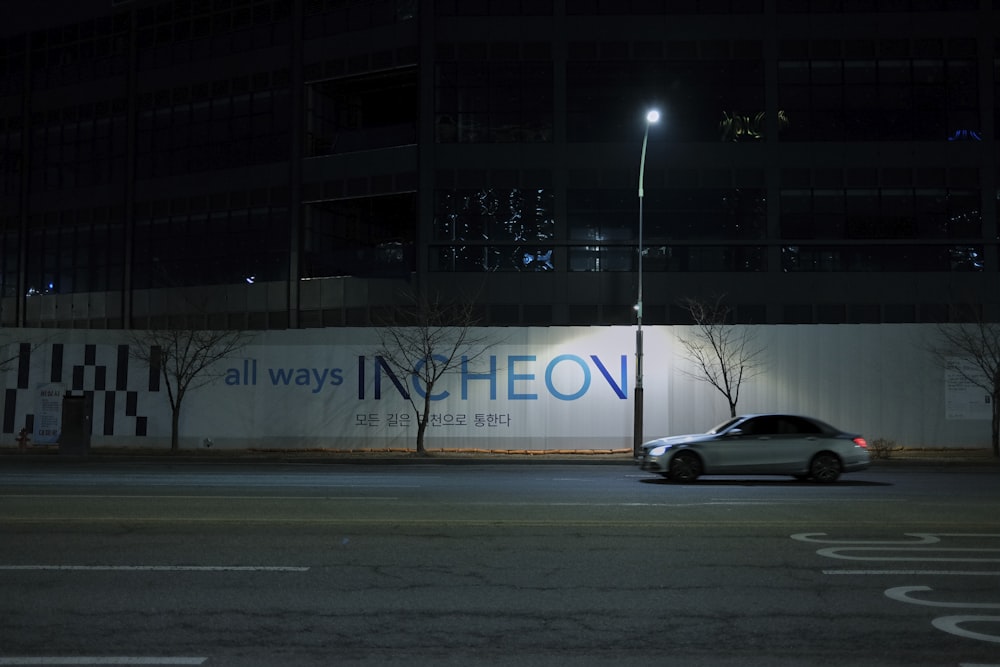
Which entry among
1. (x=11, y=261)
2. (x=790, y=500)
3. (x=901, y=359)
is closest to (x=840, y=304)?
(x=901, y=359)

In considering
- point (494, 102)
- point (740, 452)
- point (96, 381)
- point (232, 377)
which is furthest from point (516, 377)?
point (96, 381)

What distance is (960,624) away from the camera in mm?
6793

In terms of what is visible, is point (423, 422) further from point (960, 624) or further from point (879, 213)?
point (960, 624)

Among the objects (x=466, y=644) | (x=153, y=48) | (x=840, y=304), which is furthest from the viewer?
(x=153, y=48)

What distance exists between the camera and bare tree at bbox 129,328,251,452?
31.1 meters

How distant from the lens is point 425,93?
1531 inches

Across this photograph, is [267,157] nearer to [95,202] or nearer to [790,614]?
[95,202]

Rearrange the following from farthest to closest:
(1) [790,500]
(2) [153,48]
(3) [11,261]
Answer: (3) [11,261] → (2) [153,48] → (1) [790,500]

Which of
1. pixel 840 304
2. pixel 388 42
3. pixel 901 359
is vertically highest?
pixel 388 42

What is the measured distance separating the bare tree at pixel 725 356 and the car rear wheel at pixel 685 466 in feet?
36.8

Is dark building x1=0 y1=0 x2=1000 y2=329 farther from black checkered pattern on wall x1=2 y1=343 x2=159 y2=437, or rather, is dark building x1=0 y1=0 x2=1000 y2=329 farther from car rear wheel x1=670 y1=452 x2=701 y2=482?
car rear wheel x1=670 y1=452 x2=701 y2=482

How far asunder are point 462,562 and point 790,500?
7.88 m

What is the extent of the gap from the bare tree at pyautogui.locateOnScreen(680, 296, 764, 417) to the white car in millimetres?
10649

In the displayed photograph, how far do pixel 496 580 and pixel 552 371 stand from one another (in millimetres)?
22499
